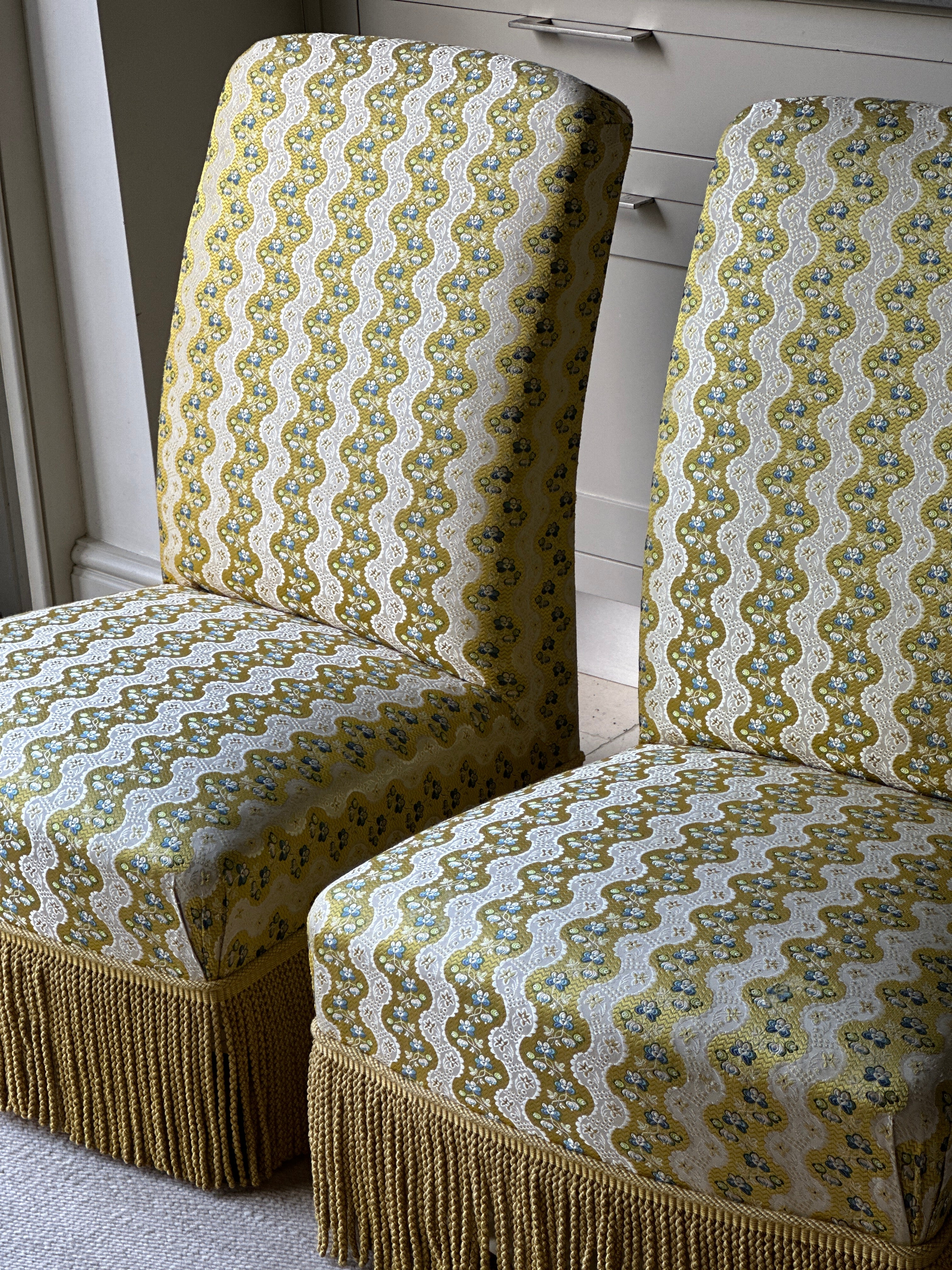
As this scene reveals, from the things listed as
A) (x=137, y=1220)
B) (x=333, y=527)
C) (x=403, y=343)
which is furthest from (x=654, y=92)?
(x=137, y=1220)

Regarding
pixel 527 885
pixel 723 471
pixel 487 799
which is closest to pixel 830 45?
pixel 723 471

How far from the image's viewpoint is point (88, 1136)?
1.46 metres

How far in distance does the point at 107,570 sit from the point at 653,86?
1026 millimetres

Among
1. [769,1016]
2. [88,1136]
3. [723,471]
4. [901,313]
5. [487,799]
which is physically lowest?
[88,1136]

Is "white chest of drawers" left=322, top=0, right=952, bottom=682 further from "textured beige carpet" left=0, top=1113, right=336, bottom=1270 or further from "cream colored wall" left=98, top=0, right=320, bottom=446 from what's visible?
"textured beige carpet" left=0, top=1113, right=336, bottom=1270

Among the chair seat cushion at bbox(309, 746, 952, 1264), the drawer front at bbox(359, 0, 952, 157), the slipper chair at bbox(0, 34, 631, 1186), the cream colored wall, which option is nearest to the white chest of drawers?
the drawer front at bbox(359, 0, 952, 157)

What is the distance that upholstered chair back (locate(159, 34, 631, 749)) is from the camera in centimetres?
142

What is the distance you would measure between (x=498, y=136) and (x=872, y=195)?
0.35 metres

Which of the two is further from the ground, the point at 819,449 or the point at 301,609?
the point at 819,449

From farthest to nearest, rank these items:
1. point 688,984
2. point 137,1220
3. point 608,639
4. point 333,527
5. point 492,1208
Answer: point 608,639 < point 333,527 < point 137,1220 < point 492,1208 < point 688,984

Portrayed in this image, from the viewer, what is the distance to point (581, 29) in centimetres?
179

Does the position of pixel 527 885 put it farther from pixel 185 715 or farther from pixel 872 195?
pixel 872 195

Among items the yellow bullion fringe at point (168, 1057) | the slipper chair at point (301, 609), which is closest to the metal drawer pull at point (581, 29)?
the slipper chair at point (301, 609)

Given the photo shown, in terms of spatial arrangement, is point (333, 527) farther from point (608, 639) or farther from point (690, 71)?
point (608, 639)
